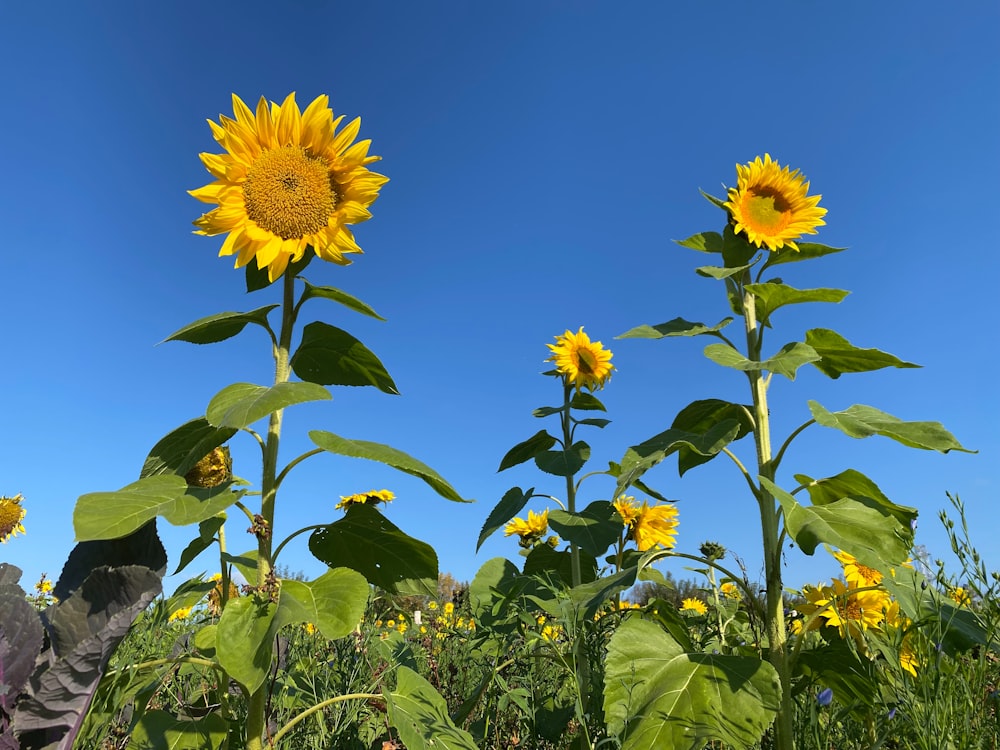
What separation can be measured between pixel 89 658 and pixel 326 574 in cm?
53

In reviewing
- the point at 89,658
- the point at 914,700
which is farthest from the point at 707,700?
the point at 89,658

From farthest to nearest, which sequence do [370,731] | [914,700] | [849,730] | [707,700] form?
[370,731]
[849,730]
[707,700]
[914,700]

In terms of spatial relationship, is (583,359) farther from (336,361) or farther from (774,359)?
(336,361)

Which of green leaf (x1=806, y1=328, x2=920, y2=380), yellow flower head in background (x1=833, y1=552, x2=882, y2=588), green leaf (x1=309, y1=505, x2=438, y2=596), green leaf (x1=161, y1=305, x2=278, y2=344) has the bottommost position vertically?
green leaf (x1=309, y1=505, x2=438, y2=596)

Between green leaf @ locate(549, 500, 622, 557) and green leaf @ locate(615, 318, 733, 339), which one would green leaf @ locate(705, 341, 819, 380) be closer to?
green leaf @ locate(615, 318, 733, 339)

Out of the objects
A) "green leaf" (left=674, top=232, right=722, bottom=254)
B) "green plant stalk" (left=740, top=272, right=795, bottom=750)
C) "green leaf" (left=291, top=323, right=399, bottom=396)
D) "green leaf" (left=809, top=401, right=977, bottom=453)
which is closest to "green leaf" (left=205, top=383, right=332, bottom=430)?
"green leaf" (left=291, top=323, right=399, bottom=396)

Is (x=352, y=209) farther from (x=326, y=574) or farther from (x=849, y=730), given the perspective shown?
(x=849, y=730)

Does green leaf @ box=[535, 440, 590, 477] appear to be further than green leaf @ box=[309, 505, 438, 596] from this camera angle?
Yes

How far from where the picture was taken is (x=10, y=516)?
6.07 meters

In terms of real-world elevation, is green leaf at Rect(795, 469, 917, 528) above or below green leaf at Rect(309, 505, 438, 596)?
above

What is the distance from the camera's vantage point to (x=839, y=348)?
2.40 m

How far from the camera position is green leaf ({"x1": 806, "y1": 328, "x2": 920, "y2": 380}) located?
2.31 meters

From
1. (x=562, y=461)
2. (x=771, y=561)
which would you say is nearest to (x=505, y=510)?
(x=562, y=461)

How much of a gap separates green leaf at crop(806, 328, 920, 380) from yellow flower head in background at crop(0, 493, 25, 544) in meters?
6.70
